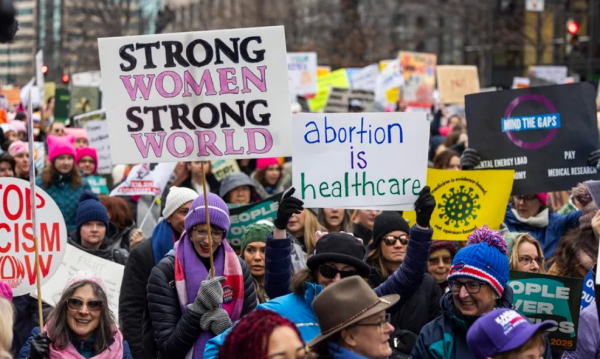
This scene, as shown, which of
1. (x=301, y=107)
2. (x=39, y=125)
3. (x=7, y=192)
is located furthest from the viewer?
(x=301, y=107)

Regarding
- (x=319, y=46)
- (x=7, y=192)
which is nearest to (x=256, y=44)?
(x=7, y=192)

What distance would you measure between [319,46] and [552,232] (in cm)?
4344

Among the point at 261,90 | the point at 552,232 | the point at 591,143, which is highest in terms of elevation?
the point at 261,90

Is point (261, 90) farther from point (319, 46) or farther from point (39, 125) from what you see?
point (319, 46)

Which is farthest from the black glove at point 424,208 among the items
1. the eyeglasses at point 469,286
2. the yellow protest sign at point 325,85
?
the yellow protest sign at point 325,85

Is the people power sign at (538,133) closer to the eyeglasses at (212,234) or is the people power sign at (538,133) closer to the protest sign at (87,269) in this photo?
the eyeglasses at (212,234)

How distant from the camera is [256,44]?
609 centimetres

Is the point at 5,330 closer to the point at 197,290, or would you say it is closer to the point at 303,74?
the point at 197,290

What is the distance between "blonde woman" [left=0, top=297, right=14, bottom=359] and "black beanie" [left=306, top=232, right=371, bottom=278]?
1.36m

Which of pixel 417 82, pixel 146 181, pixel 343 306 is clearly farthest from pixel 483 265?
pixel 417 82

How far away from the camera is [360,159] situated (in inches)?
253

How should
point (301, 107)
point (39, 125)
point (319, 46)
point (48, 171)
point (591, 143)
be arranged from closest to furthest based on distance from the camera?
1. point (591, 143)
2. point (48, 171)
3. point (39, 125)
4. point (301, 107)
5. point (319, 46)

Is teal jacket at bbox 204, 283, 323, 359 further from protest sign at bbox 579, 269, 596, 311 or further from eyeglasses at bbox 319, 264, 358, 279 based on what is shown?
protest sign at bbox 579, 269, 596, 311

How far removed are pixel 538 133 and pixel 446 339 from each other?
322cm
